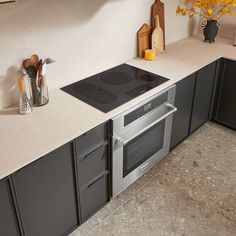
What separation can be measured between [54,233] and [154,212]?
75 centimetres

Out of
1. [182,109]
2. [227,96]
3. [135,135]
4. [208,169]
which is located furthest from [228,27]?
[135,135]

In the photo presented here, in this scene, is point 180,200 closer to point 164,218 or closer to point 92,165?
point 164,218

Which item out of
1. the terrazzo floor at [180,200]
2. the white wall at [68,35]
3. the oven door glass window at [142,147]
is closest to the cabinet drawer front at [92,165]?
the oven door glass window at [142,147]

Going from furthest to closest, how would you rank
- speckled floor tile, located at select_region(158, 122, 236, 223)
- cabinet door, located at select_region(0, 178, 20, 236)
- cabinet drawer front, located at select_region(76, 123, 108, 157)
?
speckled floor tile, located at select_region(158, 122, 236, 223), cabinet drawer front, located at select_region(76, 123, 108, 157), cabinet door, located at select_region(0, 178, 20, 236)

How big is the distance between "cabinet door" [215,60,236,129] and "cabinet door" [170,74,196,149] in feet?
1.45

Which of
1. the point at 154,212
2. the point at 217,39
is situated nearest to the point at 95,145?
the point at 154,212

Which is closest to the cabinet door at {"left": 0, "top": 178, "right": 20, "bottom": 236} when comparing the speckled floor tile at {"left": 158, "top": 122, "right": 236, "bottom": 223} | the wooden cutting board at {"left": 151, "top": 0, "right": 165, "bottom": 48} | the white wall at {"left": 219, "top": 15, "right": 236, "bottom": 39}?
the speckled floor tile at {"left": 158, "top": 122, "right": 236, "bottom": 223}

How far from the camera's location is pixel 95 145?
1.88m

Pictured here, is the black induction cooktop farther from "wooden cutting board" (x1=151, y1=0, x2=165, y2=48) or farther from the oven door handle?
"wooden cutting board" (x1=151, y1=0, x2=165, y2=48)

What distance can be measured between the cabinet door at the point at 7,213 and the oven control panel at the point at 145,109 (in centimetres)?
84

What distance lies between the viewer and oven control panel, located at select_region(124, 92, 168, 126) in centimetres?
200

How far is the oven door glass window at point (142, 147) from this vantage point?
86.0 inches

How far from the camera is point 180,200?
2.34 metres

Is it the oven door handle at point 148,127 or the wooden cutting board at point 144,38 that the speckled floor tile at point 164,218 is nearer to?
the oven door handle at point 148,127
